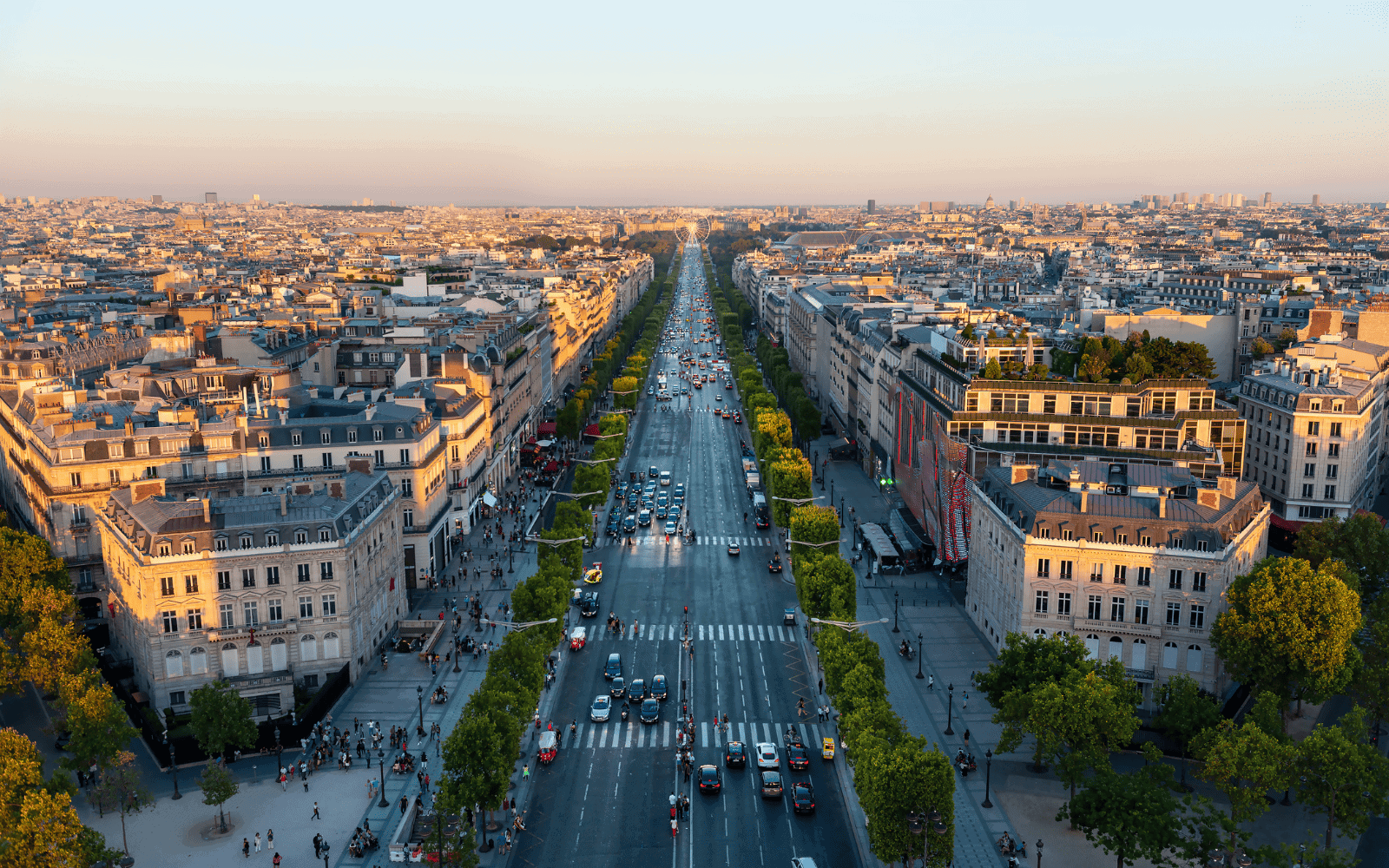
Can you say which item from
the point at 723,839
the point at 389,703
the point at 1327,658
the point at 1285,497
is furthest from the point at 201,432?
the point at 1285,497

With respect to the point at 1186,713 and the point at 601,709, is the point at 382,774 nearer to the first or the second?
the point at 601,709

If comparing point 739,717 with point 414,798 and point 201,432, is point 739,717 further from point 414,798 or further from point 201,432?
point 201,432

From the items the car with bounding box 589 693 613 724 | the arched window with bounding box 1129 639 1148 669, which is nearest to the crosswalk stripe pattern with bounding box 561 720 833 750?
the car with bounding box 589 693 613 724

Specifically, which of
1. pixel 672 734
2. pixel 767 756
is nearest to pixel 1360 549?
pixel 767 756

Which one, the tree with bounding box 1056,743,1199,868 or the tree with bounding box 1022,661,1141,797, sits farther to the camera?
the tree with bounding box 1022,661,1141,797

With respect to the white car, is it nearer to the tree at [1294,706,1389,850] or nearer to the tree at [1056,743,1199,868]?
the tree at [1056,743,1199,868]

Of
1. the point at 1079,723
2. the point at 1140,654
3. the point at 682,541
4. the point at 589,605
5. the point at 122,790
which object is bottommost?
the point at 682,541
